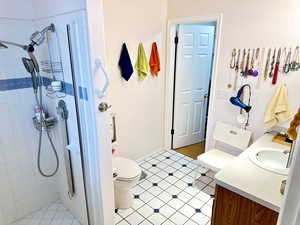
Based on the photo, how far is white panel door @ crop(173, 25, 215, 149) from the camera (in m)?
3.09

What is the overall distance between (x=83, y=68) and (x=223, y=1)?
189 cm

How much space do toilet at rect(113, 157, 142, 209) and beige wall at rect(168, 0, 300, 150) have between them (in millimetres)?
1308

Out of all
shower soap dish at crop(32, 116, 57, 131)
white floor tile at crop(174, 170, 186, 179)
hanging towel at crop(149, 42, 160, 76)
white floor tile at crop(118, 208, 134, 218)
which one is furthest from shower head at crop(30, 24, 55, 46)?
white floor tile at crop(174, 170, 186, 179)

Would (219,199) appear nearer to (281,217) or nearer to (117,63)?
(281,217)

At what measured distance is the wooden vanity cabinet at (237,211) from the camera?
127 cm

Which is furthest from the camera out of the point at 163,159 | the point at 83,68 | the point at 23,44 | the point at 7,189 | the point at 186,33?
the point at 163,159

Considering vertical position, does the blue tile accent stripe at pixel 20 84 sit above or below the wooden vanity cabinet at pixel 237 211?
above

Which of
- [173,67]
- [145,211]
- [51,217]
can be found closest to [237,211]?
[145,211]

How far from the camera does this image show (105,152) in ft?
5.29

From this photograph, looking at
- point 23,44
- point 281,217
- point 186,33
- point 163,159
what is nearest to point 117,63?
point 23,44

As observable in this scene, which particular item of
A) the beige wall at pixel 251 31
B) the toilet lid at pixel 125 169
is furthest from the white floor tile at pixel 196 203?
the beige wall at pixel 251 31

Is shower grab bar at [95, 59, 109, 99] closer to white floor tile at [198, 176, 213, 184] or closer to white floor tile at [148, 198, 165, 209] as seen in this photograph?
white floor tile at [148, 198, 165, 209]

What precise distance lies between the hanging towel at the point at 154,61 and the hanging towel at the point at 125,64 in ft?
1.42

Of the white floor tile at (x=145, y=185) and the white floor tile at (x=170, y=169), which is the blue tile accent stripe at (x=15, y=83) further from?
the white floor tile at (x=170, y=169)
